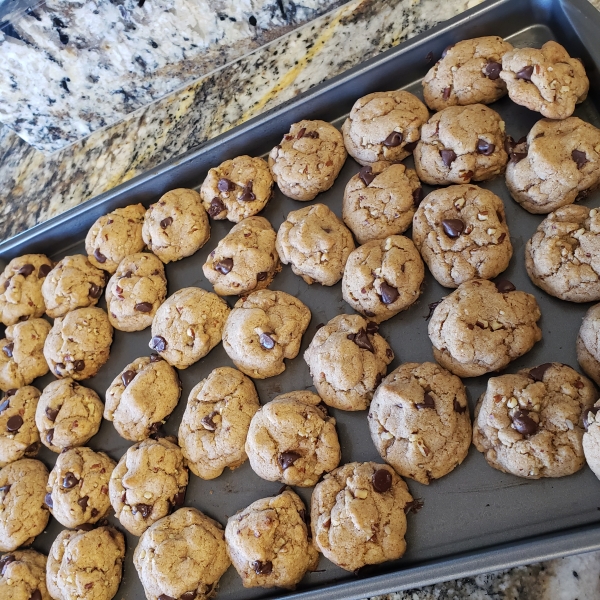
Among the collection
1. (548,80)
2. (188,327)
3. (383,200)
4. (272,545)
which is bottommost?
(272,545)

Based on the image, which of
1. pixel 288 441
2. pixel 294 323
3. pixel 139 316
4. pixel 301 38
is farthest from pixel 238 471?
pixel 301 38

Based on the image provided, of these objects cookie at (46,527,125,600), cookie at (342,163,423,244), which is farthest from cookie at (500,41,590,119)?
cookie at (46,527,125,600)

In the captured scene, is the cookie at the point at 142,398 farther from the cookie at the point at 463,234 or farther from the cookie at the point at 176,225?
the cookie at the point at 463,234

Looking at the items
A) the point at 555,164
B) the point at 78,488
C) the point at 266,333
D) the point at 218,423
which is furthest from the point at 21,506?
the point at 555,164

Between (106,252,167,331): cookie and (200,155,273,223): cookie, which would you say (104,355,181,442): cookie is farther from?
(200,155,273,223): cookie

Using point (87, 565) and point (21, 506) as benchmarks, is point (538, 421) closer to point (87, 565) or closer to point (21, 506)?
point (87, 565)
